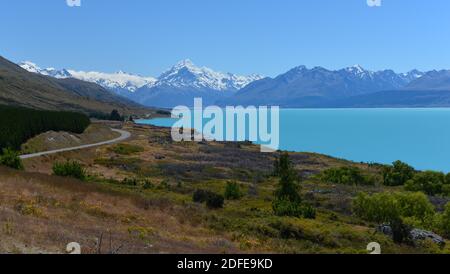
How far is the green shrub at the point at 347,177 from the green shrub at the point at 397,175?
2851 mm

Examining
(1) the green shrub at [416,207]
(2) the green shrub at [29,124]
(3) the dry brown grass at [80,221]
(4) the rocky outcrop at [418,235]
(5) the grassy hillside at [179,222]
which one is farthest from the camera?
(2) the green shrub at [29,124]

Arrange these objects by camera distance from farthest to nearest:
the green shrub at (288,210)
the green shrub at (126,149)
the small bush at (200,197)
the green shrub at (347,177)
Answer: the green shrub at (126,149), the green shrub at (347,177), the small bush at (200,197), the green shrub at (288,210)

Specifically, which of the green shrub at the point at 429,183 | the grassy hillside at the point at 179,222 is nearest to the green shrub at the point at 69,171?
the grassy hillside at the point at 179,222

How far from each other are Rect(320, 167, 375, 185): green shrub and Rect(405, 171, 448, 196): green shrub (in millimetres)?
9535

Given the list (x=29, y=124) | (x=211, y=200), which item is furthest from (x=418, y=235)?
(x=29, y=124)

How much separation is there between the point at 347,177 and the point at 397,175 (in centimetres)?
1003

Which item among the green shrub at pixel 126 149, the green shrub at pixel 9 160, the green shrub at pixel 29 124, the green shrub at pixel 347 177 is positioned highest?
the green shrub at pixel 29 124

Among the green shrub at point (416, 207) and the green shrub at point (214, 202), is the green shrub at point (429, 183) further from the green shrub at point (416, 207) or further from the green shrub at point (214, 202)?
the green shrub at point (214, 202)

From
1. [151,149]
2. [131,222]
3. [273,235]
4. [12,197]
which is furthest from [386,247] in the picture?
[151,149]

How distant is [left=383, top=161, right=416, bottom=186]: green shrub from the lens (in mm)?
90375

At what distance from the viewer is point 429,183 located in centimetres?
8219

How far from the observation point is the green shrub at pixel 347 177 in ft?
297

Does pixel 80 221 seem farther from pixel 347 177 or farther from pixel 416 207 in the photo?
pixel 347 177
